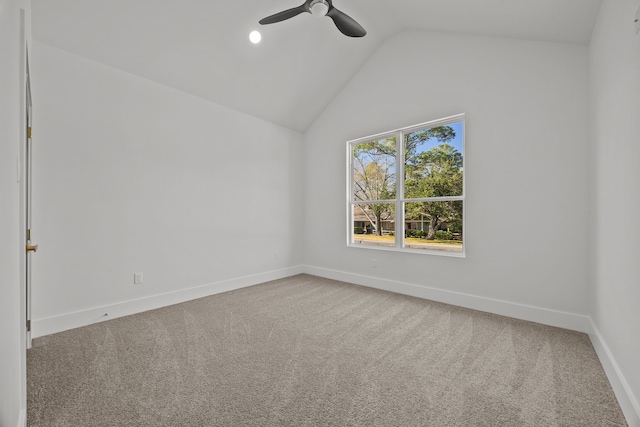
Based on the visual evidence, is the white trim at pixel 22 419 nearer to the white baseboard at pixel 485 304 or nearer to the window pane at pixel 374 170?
the white baseboard at pixel 485 304

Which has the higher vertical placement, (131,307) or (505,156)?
(505,156)

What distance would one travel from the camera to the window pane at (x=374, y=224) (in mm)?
4328

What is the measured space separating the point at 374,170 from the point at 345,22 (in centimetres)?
220

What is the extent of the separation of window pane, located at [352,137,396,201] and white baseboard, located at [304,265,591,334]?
1.24 m

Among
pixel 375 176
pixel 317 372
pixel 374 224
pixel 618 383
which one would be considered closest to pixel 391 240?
pixel 374 224

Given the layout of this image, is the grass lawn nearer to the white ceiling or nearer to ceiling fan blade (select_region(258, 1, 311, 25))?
the white ceiling

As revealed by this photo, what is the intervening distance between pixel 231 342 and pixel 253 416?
971 mm

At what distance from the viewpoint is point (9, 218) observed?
1.09 m

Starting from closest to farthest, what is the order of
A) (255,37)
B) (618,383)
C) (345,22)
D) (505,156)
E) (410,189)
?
(618,383) → (345,22) → (505,156) → (255,37) → (410,189)

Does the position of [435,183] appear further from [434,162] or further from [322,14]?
[322,14]

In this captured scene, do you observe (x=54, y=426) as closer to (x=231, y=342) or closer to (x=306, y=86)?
(x=231, y=342)

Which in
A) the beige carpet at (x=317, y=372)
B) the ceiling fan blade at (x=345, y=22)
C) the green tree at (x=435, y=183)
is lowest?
the beige carpet at (x=317, y=372)

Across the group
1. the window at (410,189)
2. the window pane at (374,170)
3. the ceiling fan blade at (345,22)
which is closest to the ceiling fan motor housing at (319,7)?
the ceiling fan blade at (345,22)

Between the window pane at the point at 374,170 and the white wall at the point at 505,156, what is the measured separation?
0.29 m
